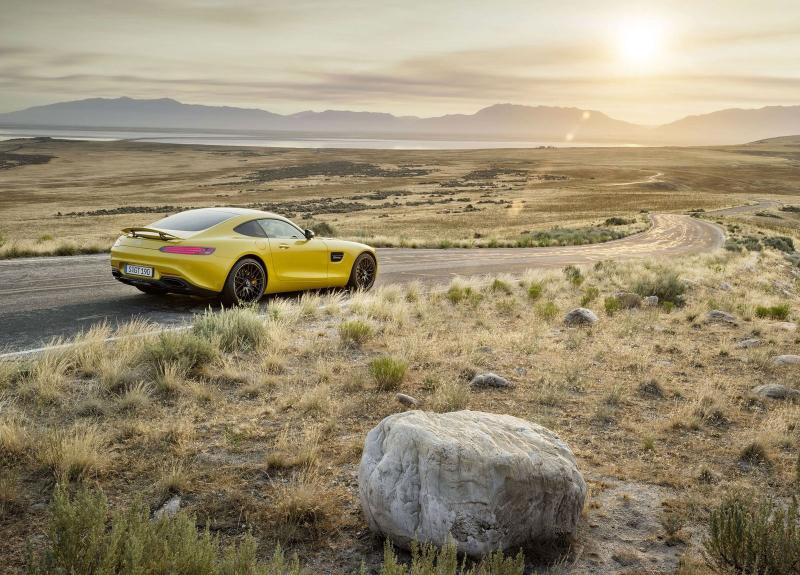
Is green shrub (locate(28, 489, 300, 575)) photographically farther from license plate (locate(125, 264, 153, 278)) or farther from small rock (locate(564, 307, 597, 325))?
small rock (locate(564, 307, 597, 325))

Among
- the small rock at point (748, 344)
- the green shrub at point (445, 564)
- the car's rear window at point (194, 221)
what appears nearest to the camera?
the green shrub at point (445, 564)

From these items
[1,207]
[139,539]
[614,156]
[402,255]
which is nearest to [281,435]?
[139,539]

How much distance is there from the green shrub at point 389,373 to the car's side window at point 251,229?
430 cm

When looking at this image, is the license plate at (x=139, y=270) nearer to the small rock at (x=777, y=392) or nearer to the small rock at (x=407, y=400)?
the small rock at (x=407, y=400)

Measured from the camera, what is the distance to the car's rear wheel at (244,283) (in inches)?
381

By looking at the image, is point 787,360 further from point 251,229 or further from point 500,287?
point 251,229

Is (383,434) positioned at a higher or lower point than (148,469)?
higher

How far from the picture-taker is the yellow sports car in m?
9.28

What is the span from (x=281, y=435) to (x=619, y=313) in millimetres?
8109

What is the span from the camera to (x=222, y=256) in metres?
9.52

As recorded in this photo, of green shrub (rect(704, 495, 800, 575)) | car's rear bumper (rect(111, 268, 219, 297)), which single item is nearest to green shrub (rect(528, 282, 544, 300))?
car's rear bumper (rect(111, 268, 219, 297))

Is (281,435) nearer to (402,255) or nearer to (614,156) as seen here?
(402,255)

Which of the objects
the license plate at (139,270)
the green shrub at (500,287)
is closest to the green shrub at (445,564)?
the license plate at (139,270)

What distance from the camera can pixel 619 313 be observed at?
37.9 feet
